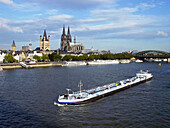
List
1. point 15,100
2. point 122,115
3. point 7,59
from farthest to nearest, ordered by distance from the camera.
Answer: point 7,59
point 15,100
point 122,115

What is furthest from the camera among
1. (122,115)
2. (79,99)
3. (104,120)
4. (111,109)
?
(79,99)

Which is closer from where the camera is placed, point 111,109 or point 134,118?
point 134,118

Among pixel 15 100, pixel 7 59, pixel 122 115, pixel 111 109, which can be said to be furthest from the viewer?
pixel 7 59

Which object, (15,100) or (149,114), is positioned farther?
(15,100)

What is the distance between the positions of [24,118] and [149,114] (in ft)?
51.8

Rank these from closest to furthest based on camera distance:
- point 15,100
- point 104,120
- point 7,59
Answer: point 104,120 → point 15,100 → point 7,59

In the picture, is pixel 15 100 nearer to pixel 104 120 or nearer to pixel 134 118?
pixel 104 120

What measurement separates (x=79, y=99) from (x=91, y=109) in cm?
323

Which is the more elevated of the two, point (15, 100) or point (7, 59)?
point (7, 59)

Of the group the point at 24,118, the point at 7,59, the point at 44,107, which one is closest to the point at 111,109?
the point at 44,107

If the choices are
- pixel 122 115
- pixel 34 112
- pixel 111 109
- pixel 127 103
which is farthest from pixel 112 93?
pixel 34 112

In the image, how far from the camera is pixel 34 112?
88.1 feet

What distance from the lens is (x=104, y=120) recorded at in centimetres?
2416

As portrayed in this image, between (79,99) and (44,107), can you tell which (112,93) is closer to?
(79,99)
